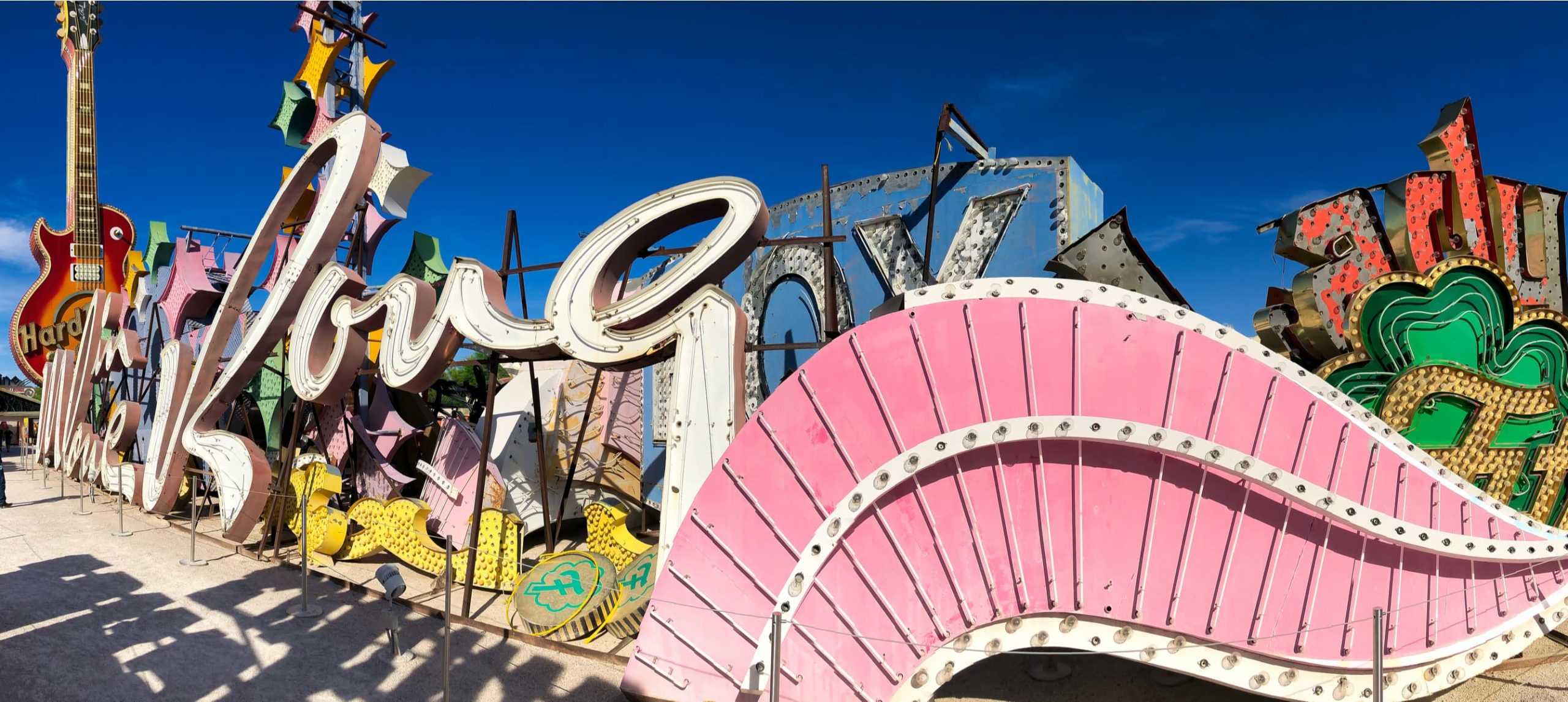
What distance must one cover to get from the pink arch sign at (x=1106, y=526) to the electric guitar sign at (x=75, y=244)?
102 ft

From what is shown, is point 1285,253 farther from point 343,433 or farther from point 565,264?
point 343,433

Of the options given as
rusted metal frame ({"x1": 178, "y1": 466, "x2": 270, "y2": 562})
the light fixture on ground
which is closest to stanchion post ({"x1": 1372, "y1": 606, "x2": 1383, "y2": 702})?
the light fixture on ground

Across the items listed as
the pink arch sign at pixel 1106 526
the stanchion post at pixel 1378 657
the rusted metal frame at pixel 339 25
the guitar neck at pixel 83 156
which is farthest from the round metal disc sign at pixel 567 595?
the guitar neck at pixel 83 156

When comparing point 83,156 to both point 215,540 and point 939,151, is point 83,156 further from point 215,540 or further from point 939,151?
point 939,151

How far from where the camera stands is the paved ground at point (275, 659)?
6.69 m

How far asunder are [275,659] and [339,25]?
10622 millimetres

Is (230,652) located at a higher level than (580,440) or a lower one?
lower

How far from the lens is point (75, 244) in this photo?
27156 mm

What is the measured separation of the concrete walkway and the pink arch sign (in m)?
2.53

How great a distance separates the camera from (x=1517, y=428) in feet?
24.0

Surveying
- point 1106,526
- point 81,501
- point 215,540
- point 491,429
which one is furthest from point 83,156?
point 1106,526

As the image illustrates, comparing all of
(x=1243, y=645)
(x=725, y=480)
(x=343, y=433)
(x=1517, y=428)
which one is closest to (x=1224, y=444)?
Answer: (x=1243, y=645)

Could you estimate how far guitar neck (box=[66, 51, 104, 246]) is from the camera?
27328 millimetres

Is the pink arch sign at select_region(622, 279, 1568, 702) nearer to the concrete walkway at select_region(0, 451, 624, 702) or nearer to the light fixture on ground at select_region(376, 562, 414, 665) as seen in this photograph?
the concrete walkway at select_region(0, 451, 624, 702)
